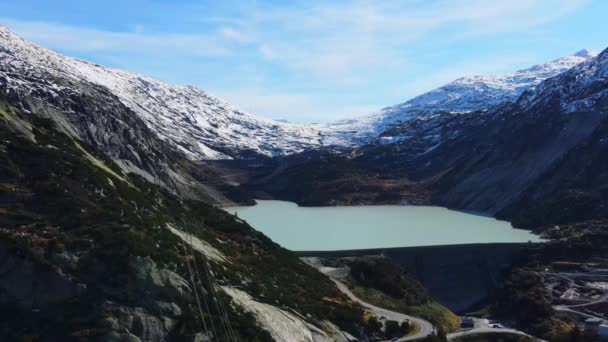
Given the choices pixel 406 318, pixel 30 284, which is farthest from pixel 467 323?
pixel 30 284

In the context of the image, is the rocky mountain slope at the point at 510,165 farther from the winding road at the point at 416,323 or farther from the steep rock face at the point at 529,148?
the winding road at the point at 416,323

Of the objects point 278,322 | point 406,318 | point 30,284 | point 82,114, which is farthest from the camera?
point 82,114

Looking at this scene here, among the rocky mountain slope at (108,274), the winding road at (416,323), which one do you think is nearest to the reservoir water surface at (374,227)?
the winding road at (416,323)

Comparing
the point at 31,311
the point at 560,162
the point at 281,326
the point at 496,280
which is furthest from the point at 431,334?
the point at 560,162

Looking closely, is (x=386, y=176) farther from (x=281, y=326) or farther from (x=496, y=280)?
(x=281, y=326)

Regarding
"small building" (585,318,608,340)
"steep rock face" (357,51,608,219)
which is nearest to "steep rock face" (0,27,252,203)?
"small building" (585,318,608,340)

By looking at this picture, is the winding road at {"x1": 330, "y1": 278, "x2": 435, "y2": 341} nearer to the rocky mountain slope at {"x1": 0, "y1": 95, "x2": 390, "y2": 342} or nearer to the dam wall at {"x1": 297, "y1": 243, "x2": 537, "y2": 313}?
the rocky mountain slope at {"x1": 0, "y1": 95, "x2": 390, "y2": 342}

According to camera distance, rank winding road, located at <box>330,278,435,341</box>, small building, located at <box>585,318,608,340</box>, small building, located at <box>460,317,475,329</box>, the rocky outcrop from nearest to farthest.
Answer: the rocky outcrop, winding road, located at <box>330,278,435,341</box>, small building, located at <box>585,318,608,340</box>, small building, located at <box>460,317,475,329</box>

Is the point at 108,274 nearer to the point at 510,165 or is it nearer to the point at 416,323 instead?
the point at 416,323
